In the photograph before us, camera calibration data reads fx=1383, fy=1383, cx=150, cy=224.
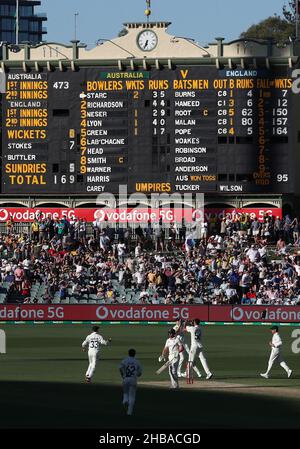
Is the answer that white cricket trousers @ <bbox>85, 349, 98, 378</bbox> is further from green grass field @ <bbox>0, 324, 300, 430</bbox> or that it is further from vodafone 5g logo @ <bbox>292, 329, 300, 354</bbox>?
vodafone 5g logo @ <bbox>292, 329, 300, 354</bbox>

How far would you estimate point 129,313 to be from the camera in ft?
181

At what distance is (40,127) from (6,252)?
6.50m

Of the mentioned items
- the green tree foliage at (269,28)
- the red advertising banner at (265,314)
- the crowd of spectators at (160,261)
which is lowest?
the red advertising banner at (265,314)

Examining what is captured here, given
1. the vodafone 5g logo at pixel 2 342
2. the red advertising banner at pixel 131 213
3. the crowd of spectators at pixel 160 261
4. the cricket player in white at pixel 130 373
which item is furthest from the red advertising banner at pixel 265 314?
the cricket player in white at pixel 130 373

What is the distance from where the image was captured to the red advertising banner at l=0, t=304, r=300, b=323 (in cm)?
5425

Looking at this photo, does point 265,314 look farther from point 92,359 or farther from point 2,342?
point 92,359

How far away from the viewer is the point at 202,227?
59.7 metres

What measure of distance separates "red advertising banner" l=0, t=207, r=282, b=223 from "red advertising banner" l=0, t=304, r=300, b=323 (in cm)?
557

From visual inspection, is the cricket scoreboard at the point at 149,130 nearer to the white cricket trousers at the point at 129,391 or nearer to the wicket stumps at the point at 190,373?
the wicket stumps at the point at 190,373

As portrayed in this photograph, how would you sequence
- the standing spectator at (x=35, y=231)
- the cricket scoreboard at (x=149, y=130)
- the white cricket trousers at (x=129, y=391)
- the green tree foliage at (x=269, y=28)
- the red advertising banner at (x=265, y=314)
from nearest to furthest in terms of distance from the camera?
the white cricket trousers at (x=129, y=391)
the red advertising banner at (x=265, y=314)
the cricket scoreboard at (x=149, y=130)
the standing spectator at (x=35, y=231)
the green tree foliage at (x=269, y=28)

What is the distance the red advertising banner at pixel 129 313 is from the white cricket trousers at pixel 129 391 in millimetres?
25369
